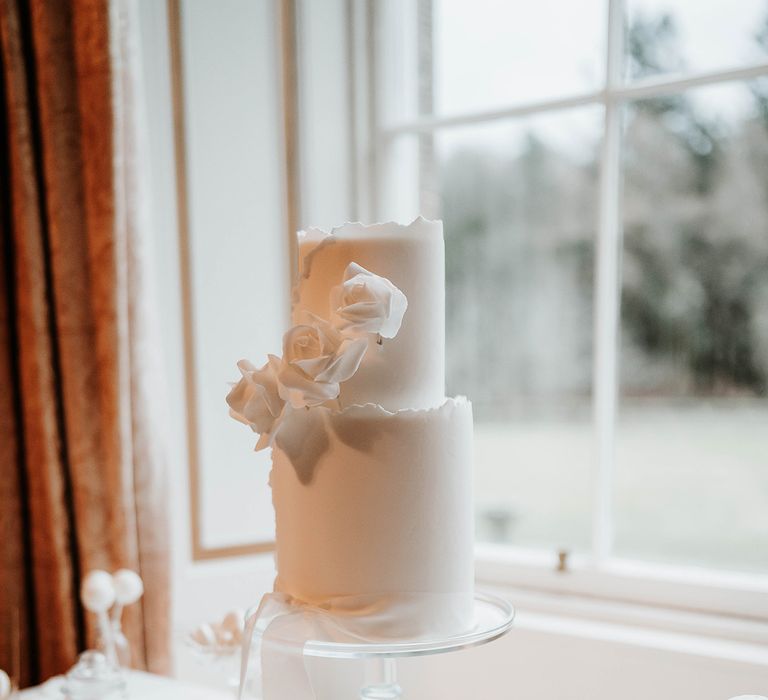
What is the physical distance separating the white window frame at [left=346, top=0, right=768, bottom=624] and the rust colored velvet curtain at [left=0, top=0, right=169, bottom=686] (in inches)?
23.9

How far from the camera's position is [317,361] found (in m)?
0.78

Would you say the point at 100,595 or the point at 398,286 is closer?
the point at 398,286

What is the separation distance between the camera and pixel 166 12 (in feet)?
5.45

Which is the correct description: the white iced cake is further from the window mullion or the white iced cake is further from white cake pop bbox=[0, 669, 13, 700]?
the window mullion

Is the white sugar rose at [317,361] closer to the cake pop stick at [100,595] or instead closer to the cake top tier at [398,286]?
the cake top tier at [398,286]

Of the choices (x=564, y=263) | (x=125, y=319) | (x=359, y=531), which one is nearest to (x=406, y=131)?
(x=564, y=263)

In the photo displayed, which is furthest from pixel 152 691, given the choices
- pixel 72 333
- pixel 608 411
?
pixel 608 411

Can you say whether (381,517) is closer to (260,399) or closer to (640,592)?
(260,399)

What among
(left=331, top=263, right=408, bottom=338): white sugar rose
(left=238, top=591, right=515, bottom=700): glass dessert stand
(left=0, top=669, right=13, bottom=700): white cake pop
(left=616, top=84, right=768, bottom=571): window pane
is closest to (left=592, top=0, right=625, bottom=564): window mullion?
(left=616, top=84, right=768, bottom=571): window pane

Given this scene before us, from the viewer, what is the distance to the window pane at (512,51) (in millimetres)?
1640

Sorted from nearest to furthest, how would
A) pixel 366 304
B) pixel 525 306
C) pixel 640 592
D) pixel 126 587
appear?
pixel 366 304 → pixel 126 587 → pixel 640 592 → pixel 525 306

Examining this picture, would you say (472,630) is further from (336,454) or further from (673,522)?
(673,522)

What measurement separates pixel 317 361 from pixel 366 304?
7cm

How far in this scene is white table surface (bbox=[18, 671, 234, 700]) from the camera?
1.29 meters
